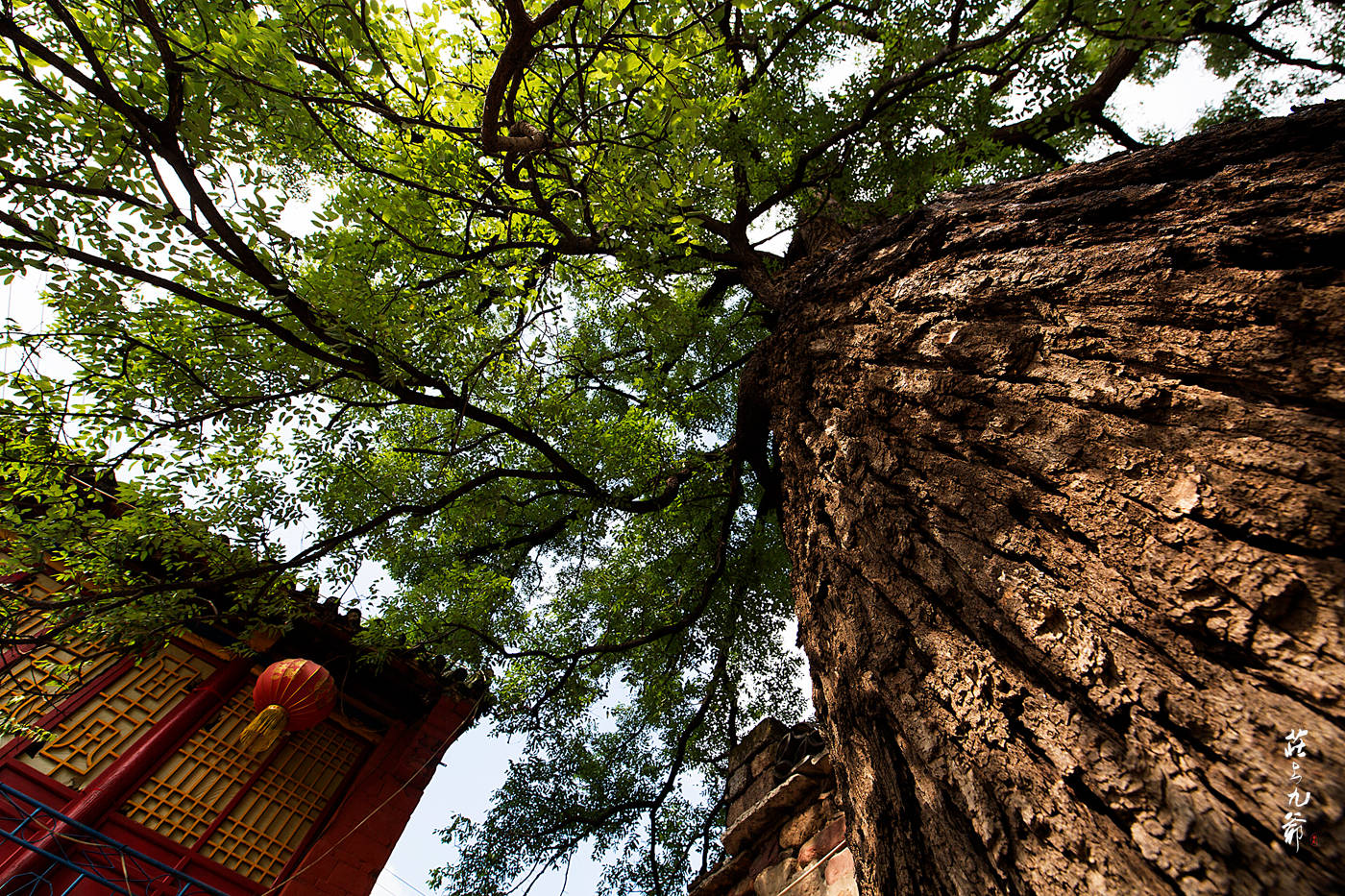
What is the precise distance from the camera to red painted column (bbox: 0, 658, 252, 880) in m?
4.10

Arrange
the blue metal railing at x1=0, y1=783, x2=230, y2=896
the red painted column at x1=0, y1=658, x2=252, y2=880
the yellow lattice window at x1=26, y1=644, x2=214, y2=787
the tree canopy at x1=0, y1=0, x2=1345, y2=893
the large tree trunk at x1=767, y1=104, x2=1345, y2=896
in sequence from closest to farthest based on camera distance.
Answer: the large tree trunk at x1=767, y1=104, x2=1345, y2=896, the tree canopy at x1=0, y1=0, x2=1345, y2=893, the blue metal railing at x1=0, y1=783, x2=230, y2=896, the red painted column at x1=0, y1=658, x2=252, y2=880, the yellow lattice window at x1=26, y1=644, x2=214, y2=787

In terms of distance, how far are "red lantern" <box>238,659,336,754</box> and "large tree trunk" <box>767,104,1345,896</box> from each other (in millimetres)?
5159

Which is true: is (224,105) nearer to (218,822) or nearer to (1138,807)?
(1138,807)

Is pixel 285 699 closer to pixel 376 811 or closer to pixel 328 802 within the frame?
pixel 328 802

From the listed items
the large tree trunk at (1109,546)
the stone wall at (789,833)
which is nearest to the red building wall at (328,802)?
the stone wall at (789,833)

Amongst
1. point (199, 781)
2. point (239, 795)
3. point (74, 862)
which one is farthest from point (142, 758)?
point (239, 795)

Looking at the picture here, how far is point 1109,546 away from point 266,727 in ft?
20.8

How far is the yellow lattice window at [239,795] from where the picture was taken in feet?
15.5

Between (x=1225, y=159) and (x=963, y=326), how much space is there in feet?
2.68

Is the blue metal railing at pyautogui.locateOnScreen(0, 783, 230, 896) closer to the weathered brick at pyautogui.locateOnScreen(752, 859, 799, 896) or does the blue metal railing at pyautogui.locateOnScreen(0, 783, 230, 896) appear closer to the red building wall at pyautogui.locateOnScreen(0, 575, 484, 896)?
the red building wall at pyautogui.locateOnScreen(0, 575, 484, 896)

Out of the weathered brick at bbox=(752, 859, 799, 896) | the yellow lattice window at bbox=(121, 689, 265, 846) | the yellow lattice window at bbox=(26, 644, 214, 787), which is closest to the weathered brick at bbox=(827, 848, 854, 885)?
the weathered brick at bbox=(752, 859, 799, 896)

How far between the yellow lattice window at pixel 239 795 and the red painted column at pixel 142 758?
0.36ft

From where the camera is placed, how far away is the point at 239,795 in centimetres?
Answer: 507

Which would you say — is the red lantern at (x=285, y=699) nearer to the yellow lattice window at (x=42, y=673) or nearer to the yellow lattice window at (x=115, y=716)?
the yellow lattice window at (x=115, y=716)
